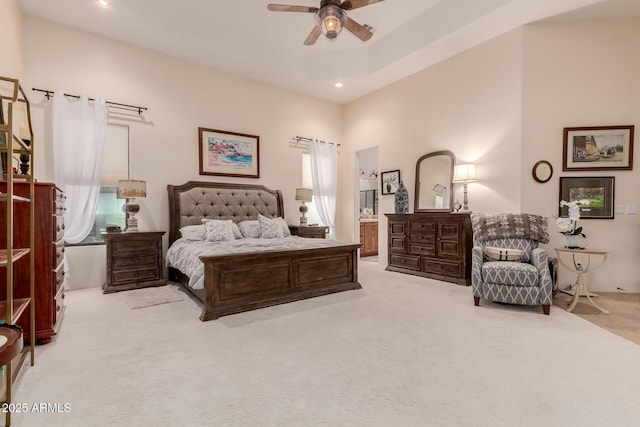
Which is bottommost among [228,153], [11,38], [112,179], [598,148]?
[112,179]

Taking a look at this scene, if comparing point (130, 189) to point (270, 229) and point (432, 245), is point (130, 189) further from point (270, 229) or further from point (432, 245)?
point (432, 245)

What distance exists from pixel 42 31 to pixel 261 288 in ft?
14.2

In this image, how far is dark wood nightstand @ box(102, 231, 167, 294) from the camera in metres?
3.90

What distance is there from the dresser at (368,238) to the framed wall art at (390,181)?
131 centimetres

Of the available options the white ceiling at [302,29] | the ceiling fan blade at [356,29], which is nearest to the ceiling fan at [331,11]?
the ceiling fan blade at [356,29]

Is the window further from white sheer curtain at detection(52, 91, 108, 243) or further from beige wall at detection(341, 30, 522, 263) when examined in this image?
beige wall at detection(341, 30, 522, 263)

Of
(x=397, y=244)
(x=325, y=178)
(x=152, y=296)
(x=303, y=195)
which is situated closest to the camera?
(x=152, y=296)

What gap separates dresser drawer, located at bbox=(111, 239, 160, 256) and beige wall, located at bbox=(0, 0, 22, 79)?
6.81 ft

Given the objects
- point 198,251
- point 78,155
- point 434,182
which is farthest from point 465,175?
point 78,155

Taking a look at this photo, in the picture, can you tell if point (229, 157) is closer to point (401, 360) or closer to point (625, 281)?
point (401, 360)

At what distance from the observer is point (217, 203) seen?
5.05 meters

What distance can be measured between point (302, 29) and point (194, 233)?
335cm

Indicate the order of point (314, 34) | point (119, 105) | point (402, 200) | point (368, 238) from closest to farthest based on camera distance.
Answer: point (314, 34)
point (119, 105)
point (402, 200)
point (368, 238)

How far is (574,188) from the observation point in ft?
13.3
